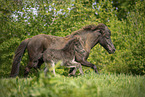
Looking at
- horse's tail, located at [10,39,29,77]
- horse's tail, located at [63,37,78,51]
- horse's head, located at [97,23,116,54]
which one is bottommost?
horse's tail, located at [10,39,29,77]

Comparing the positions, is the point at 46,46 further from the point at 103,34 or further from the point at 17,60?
the point at 103,34

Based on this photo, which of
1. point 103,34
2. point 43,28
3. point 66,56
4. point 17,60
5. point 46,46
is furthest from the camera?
point 43,28

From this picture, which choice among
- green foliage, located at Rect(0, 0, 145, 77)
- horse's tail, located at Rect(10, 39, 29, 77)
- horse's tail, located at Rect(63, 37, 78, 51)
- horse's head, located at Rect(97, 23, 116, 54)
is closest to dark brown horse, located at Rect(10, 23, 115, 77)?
horse's tail, located at Rect(10, 39, 29, 77)

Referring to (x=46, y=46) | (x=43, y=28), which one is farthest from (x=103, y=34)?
(x=43, y=28)

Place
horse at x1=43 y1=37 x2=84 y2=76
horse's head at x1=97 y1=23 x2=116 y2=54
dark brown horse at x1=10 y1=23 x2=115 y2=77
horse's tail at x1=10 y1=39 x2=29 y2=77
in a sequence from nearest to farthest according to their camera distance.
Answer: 1. horse at x1=43 y1=37 x2=84 y2=76
2. dark brown horse at x1=10 y1=23 x2=115 y2=77
3. horse's tail at x1=10 y1=39 x2=29 y2=77
4. horse's head at x1=97 y1=23 x2=116 y2=54

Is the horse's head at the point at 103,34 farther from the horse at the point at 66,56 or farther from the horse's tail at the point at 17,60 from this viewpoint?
the horse's tail at the point at 17,60

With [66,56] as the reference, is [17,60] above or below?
below

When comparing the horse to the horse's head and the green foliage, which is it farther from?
the green foliage

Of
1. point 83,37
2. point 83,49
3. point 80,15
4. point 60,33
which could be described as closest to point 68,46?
point 83,49

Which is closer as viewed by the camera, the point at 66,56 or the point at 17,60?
the point at 66,56

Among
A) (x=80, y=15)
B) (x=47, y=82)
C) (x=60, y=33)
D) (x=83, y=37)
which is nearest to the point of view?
(x=47, y=82)

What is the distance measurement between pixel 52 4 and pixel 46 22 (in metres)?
1.04

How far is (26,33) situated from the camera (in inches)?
375

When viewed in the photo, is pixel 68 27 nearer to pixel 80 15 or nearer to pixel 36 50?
pixel 80 15
